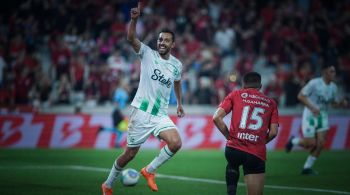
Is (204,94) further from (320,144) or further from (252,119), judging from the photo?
(252,119)

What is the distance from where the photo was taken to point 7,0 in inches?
1054

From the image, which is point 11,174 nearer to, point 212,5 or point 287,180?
point 287,180

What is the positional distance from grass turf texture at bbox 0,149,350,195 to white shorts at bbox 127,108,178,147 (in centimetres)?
128

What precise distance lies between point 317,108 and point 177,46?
1196cm

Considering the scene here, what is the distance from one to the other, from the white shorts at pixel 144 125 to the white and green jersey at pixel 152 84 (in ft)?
0.31

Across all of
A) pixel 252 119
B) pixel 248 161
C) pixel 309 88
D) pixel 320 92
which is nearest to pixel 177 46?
pixel 320 92

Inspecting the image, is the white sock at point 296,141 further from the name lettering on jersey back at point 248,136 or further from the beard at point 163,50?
the name lettering on jersey back at point 248,136

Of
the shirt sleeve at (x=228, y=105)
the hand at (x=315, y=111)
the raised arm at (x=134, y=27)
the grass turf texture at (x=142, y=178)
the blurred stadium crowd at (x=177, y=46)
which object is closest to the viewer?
the shirt sleeve at (x=228, y=105)

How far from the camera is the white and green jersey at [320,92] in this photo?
15867 mm

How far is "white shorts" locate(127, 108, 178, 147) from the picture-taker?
10953 millimetres

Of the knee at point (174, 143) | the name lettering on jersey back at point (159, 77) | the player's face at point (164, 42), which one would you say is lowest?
the knee at point (174, 143)

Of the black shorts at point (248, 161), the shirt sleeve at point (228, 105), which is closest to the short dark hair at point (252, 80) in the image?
the shirt sleeve at point (228, 105)

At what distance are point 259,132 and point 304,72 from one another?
17.4 meters

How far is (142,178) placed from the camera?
46.8 feet
